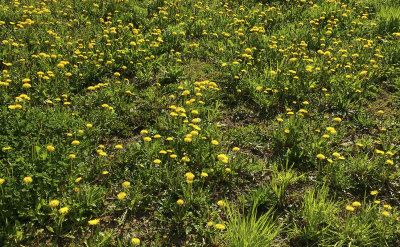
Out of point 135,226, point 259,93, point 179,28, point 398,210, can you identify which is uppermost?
point 179,28

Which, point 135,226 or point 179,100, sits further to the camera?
point 179,100

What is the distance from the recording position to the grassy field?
303 centimetres

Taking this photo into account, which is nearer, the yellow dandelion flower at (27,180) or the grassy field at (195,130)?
the yellow dandelion flower at (27,180)

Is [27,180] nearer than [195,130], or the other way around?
[27,180]

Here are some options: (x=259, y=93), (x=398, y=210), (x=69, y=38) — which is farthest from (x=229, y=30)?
(x=398, y=210)

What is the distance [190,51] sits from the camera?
6.34 meters

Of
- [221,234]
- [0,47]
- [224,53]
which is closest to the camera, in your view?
[221,234]

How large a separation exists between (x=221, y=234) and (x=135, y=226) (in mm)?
832

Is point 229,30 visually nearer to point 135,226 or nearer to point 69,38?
point 69,38

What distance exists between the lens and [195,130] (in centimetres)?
402

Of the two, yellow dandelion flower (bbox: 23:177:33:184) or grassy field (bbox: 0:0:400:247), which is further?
grassy field (bbox: 0:0:400:247)

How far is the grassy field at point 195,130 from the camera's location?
3.03 m

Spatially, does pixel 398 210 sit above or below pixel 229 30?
below

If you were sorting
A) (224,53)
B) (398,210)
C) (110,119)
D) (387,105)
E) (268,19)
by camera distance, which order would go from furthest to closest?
(268,19) → (224,53) → (387,105) → (110,119) → (398,210)
